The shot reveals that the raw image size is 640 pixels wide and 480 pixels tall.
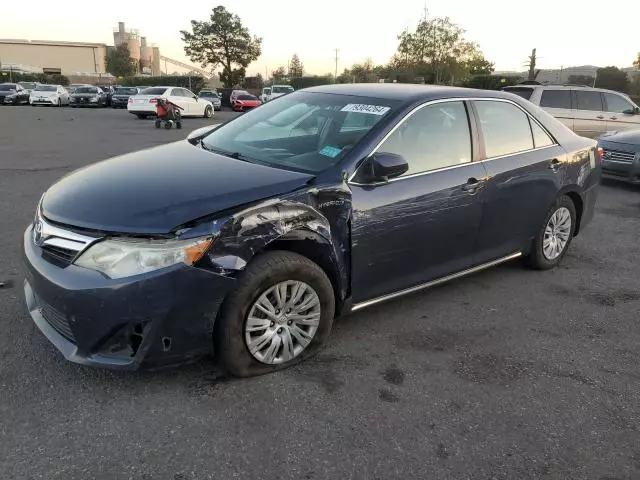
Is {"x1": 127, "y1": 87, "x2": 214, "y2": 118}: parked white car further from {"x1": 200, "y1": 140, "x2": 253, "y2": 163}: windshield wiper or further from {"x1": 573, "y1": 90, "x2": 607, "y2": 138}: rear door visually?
{"x1": 200, "y1": 140, "x2": 253, "y2": 163}: windshield wiper

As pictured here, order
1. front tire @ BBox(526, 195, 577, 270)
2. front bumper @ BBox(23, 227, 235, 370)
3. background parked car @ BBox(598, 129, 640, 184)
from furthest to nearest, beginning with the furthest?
background parked car @ BBox(598, 129, 640, 184), front tire @ BBox(526, 195, 577, 270), front bumper @ BBox(23, 227, 235, 370)

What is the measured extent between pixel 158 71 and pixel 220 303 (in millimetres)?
141659

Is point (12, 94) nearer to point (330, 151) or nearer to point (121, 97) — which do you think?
point (121, 97)

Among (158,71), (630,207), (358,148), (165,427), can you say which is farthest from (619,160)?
(158,71)

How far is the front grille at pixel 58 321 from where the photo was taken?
9.14 feet

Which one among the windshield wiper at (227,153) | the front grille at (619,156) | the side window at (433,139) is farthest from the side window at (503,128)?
the front grille at (619,156)

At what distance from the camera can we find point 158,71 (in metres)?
132

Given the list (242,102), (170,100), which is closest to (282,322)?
(170,100)

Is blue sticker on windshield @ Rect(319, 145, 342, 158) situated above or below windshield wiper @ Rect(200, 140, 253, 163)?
above

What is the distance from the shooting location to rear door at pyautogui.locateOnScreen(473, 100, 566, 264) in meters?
4.17

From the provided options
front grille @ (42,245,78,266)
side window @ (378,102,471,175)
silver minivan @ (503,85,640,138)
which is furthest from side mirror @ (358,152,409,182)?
silver minivan @ (503,85,640,138)

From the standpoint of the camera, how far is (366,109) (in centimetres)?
379

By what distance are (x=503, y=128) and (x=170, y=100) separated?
897 inches

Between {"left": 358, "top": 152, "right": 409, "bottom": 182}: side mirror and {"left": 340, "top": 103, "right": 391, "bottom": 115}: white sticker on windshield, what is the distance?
0.45 m
